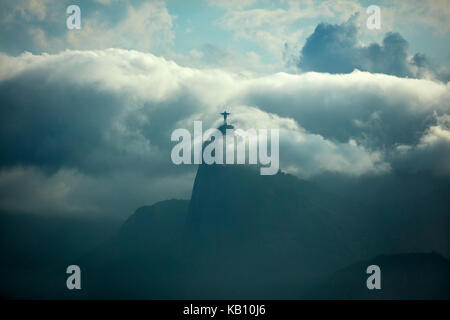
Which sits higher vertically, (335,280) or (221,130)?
(221,130)
